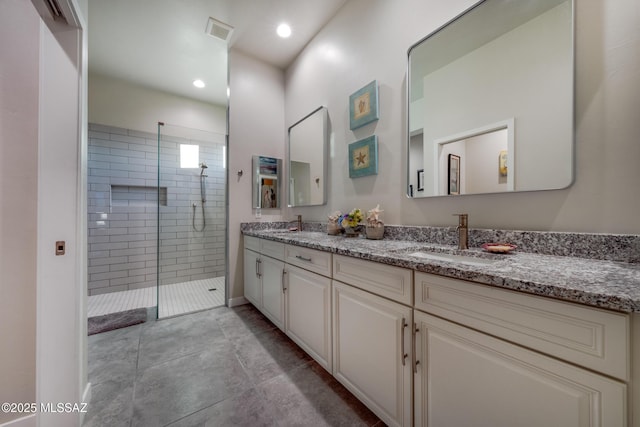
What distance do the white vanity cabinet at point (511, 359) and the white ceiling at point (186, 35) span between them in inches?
103

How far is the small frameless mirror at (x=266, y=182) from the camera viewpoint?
2.80m

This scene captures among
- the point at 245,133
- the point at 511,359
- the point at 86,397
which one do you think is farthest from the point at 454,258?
the point at 245,133

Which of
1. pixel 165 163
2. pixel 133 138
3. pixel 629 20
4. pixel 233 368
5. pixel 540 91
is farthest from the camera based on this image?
pixel 133 138

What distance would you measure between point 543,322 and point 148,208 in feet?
13.5

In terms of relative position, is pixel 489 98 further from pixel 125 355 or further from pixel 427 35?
pixel 125 355

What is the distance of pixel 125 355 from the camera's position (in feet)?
5.65

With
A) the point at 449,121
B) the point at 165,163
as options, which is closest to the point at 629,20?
the point at 449,121

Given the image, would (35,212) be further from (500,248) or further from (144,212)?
(144,212)

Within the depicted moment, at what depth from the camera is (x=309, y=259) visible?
1546mm

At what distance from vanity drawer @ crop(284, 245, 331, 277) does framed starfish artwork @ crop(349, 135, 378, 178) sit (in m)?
0.82

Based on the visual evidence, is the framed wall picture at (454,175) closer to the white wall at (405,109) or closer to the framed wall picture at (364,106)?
the white wall at (405,109)

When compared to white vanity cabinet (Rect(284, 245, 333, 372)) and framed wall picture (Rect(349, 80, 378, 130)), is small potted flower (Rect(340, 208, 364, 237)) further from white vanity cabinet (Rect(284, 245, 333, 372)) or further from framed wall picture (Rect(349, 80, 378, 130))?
framed wall picture (Rect(349, 80, 378, 130))

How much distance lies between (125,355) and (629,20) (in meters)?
3.32

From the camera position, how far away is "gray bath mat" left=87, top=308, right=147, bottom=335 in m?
2.12
